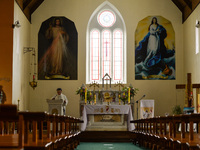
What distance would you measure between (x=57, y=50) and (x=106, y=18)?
304cm

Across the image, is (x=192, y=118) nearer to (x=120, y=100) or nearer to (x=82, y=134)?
(x=82, y=134)

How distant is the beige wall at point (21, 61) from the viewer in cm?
1594

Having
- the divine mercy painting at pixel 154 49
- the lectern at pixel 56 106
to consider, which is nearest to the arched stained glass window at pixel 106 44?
the divine mercy painting at pixel 154 49

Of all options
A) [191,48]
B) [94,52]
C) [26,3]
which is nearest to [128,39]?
[94,52]

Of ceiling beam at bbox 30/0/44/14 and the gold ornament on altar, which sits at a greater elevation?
ceiling beam at bbox 30/0/44/14

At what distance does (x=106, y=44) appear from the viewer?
65.0 ft

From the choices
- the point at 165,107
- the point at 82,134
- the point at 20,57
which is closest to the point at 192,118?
the point at 82,134

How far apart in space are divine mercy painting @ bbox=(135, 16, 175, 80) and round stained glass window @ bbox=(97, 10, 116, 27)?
1.41m

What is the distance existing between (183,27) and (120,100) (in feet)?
17.9

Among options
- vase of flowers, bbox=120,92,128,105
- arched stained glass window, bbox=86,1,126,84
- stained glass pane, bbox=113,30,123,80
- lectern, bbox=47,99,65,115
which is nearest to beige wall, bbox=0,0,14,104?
lectern, bbox=47,99,65,115

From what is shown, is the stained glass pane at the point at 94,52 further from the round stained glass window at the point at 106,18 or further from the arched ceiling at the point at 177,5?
the arched ceiling at the point at 177,5

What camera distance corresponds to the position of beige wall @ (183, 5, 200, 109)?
55.1 ft

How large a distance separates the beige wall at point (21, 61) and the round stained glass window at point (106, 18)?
146 inches

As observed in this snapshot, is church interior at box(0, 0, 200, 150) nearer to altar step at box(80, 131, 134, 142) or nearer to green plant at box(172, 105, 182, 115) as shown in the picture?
green plant at box(172, 105, 182, 115)
